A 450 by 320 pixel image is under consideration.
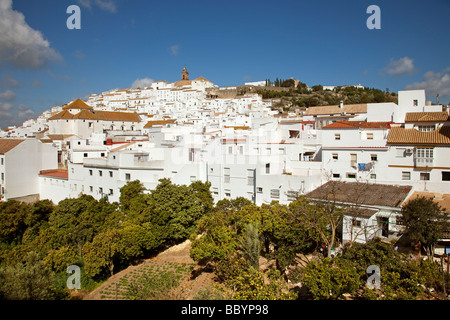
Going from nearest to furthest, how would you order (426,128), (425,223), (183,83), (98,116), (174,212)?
(425,223) < (174,212) < (426,128) < (98,116) < (183,83)

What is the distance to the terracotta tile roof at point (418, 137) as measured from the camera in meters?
15.9

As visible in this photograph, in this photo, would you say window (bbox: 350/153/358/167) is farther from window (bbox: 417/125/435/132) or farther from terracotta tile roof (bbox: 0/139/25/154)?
terracotta tile roof (bbox: 0/139/25/154)

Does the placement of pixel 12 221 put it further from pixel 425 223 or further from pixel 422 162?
pixel 422 162

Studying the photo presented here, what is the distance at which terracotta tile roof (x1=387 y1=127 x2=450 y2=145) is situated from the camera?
15.9 metres

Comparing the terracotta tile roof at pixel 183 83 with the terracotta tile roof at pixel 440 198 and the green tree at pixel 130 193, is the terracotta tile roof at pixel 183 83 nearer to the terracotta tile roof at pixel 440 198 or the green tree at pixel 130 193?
the green tree at pixel 130 193

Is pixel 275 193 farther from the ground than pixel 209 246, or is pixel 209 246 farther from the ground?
pixel 275 193

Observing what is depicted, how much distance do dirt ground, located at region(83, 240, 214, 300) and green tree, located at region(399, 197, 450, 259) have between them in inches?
314

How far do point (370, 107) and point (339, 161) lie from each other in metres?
6.40

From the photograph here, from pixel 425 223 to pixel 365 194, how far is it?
3870 millimetres

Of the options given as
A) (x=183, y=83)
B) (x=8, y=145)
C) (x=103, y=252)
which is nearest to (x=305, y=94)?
(x=183, y=83)

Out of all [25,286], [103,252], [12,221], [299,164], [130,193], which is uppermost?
[299,164]

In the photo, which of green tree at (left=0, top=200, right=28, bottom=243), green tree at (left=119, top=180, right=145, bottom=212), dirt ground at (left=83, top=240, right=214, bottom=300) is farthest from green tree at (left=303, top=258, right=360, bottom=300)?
green tree at (left=0, top=200, right=28, bottom=243)

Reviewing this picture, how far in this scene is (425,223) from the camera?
34.1 ft
